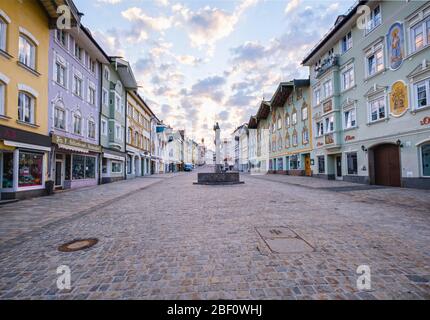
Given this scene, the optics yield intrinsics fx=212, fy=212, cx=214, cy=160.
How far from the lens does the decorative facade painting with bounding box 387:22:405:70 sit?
14188 millimetres

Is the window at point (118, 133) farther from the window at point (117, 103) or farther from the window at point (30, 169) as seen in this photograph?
the window at point (30, 169)

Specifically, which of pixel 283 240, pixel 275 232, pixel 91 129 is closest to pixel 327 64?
pixel 275 232

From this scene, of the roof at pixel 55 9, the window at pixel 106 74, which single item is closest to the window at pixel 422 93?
the roof at pixel 55 9

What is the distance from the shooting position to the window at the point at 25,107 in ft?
38.3

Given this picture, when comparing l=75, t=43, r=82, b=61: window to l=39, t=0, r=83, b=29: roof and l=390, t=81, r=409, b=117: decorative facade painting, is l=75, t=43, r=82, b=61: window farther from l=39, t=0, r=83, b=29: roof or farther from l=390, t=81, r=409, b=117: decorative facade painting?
l=390, t=81, r=409, b=117: decorative facade painting

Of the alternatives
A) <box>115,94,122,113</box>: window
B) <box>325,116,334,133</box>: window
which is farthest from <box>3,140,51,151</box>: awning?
<box>325,116,334,133</box>: window

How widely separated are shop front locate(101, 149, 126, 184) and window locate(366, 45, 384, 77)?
24.7 m

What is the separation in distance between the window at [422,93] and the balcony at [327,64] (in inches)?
361


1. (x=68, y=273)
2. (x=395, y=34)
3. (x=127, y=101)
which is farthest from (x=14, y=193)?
(x=395, y=34)

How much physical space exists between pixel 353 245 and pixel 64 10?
64.2 ft

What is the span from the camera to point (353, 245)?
14.7ft

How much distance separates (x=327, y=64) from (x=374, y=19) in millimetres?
5602
